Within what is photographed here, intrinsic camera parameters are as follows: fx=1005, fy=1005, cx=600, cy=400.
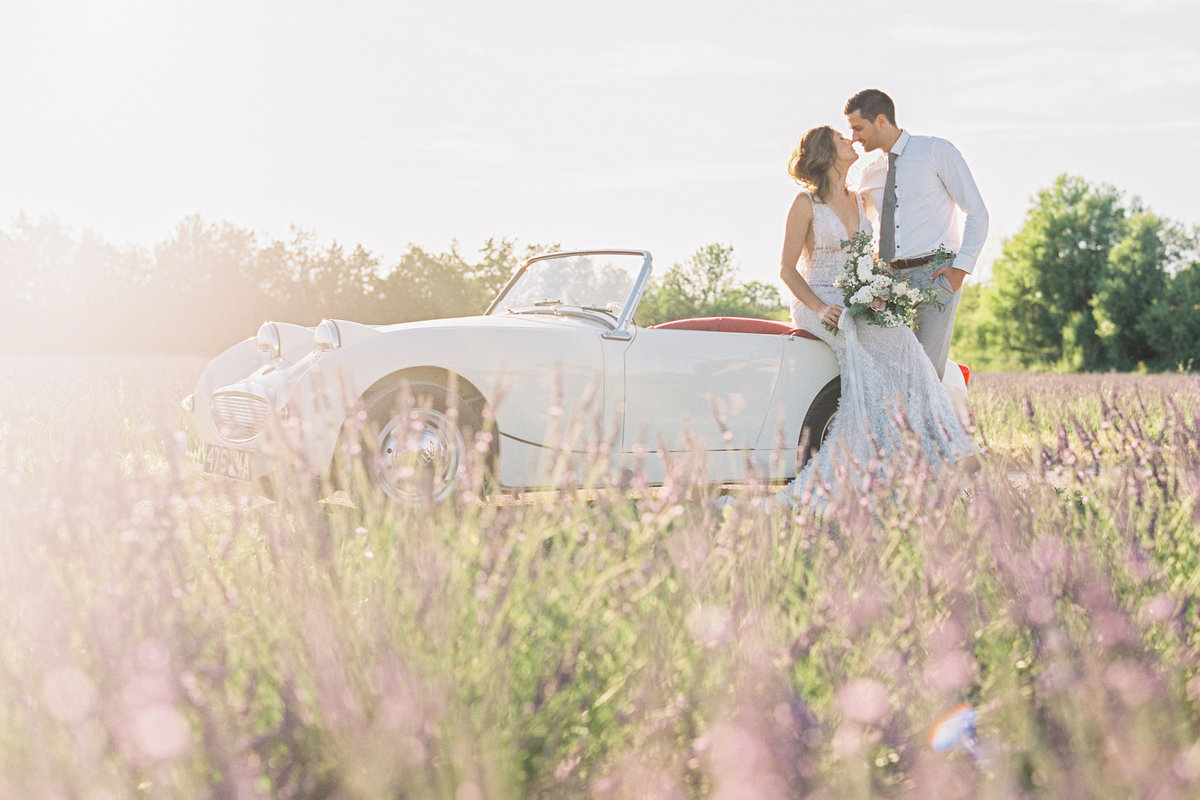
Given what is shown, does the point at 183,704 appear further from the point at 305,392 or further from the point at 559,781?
the point at 305,392

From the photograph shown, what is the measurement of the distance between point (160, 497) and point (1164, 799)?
198cm

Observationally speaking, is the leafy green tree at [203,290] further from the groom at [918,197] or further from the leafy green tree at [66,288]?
the groom at [918,197]

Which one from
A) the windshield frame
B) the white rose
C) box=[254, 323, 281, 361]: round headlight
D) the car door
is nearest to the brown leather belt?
the white rose

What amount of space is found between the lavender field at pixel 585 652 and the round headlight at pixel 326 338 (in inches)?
86.6

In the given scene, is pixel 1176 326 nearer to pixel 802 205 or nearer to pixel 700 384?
pixel 802 205

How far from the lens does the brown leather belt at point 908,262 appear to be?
6012 mm

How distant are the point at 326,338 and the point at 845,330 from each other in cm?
293

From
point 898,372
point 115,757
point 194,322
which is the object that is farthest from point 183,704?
point 194,322

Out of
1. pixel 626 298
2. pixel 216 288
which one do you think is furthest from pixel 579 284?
pixel 216 288

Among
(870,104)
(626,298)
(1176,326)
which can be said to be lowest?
(1176,326)

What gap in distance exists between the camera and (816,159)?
590 centimetres

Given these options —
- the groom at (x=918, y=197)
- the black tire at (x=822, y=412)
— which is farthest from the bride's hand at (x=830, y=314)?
the groom at (x=918, y=197)

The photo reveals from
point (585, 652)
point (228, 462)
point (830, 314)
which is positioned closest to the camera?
point (585, 652)

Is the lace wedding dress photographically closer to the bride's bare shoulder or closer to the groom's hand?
the bride's bare shoulder
